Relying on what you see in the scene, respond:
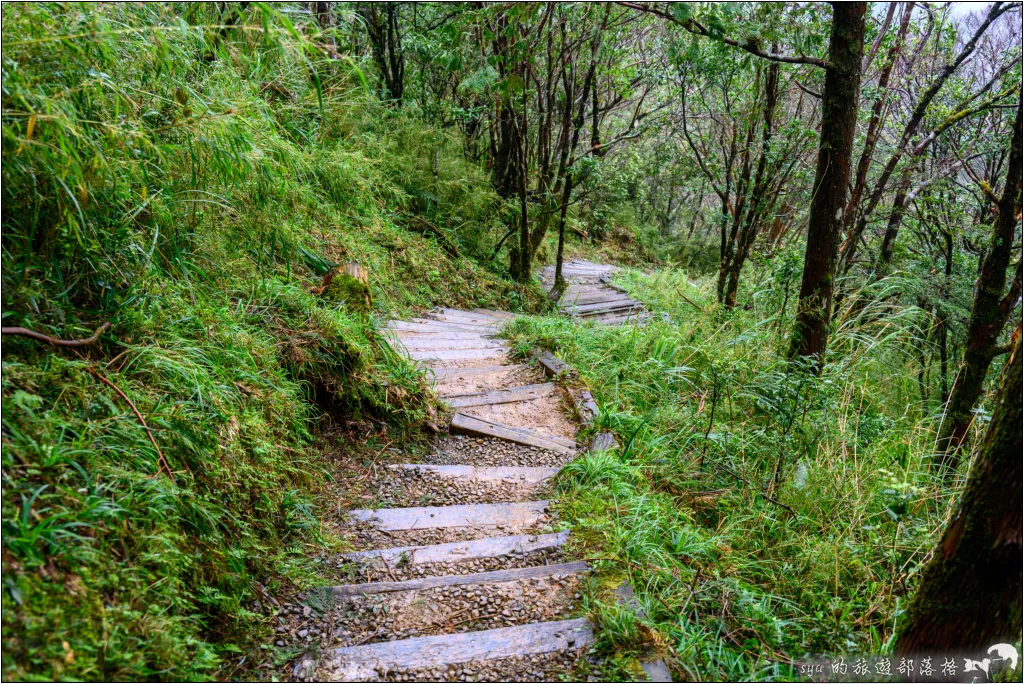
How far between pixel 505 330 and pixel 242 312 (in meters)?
2.77

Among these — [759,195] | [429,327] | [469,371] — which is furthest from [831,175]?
[759,195]

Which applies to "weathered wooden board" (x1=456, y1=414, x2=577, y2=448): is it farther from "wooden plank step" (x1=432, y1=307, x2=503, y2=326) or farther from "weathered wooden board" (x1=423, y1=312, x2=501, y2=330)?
"wooden plank step" (x1=432, y1=307, x2=503, y2=326)

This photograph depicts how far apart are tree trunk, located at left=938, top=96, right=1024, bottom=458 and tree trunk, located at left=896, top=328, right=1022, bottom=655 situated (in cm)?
194

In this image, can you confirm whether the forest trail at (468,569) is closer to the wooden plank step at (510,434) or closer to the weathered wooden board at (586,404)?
the wooden plank step at (510,434)

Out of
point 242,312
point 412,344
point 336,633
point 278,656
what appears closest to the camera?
point 278,656

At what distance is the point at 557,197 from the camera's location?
28.0 feet

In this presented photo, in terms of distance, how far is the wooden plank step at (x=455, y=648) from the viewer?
6.78 feet

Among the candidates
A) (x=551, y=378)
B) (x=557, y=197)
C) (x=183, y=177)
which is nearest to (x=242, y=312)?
(x=183, y=177)

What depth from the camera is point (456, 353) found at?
5074mm

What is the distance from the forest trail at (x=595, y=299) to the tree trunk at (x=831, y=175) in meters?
2.35

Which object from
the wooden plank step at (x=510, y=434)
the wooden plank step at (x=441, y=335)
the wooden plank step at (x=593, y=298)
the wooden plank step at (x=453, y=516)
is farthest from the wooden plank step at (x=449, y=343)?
the wooden plank step at (x=593, y=298)

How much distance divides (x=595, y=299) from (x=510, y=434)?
18.3 ft

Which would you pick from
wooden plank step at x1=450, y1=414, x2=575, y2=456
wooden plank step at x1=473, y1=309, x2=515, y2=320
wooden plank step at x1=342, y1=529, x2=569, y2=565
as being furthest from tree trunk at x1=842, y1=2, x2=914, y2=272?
wooden plank step at x1=342, y1=529, x2=569, y2=565

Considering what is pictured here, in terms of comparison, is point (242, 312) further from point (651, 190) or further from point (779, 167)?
point (651, 190)
